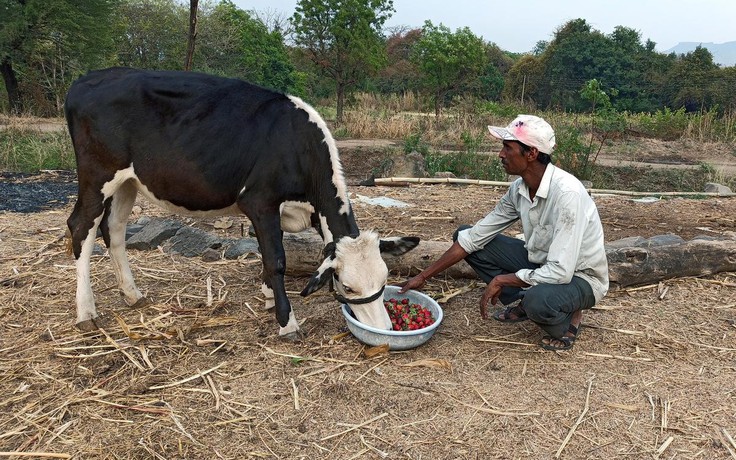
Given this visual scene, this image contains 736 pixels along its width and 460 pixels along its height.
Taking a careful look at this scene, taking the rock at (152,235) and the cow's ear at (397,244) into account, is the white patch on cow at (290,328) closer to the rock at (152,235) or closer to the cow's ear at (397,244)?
the cow's ear at (397,244)

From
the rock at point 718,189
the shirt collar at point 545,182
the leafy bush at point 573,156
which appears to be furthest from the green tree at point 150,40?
the shirt collar at point 545,182

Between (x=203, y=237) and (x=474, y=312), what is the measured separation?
298cm

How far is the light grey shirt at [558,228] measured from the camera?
3488mm

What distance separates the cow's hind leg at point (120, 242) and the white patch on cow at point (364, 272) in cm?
186

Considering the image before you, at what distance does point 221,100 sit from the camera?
4.11m

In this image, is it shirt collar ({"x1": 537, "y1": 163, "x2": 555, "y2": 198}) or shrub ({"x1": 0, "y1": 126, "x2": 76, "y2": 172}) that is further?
shrub ({"x1": 0, "y1": 126, "x2": 76, "y2": 172})

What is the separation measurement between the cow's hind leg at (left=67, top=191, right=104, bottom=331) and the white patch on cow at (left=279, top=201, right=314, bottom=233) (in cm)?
135

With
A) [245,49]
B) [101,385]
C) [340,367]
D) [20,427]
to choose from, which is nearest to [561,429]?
[340,367]

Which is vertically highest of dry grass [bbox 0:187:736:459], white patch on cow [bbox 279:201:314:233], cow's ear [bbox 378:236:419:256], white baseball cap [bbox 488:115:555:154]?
white baseball cap [bbox 488:115:555:154]

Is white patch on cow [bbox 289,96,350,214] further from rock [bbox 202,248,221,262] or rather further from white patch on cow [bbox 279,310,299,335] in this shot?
rock [bbox 202,248,221,262]

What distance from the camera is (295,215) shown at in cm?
420

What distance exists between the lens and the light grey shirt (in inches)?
137

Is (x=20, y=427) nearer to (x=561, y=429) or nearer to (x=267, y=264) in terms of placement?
(x=267, y=264)

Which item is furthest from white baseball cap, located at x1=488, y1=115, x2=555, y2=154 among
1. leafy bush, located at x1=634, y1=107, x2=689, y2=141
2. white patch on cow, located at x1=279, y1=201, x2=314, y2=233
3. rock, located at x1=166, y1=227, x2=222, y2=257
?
leafy bush, located at x1=634, y1=107, x2=689, y2=141
